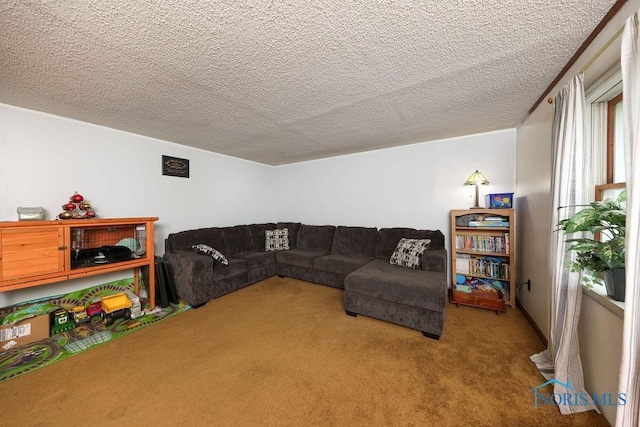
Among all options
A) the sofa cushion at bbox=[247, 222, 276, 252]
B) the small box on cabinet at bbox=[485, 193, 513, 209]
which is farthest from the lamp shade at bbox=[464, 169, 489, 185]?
the sofa cushion at bbox=[247, 222, 276, 252]

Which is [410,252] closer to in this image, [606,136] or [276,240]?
[606,136]

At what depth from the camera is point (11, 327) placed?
6.36 ft

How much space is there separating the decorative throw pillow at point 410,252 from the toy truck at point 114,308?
3.17 m

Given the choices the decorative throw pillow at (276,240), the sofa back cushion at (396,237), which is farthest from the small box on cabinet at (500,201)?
the decorative throw pillow at (276,240)

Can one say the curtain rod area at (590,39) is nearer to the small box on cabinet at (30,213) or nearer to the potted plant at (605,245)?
the potted plant at (605,245)

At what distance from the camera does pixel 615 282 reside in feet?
3.88

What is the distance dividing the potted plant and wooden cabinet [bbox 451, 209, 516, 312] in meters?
1.42

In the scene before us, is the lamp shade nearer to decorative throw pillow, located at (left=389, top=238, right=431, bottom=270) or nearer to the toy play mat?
decorative throw pillow, located at (left=389, top=238, right=431, bottom=270)

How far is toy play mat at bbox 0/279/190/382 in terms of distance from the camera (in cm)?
174

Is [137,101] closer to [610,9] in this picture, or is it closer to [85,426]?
[85,426]

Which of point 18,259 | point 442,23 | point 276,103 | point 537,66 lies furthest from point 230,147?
point 537,66

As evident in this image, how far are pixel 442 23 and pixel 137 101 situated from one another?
8.09 feet

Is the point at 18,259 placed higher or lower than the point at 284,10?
lower

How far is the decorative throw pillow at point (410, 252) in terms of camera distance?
2.75 m
